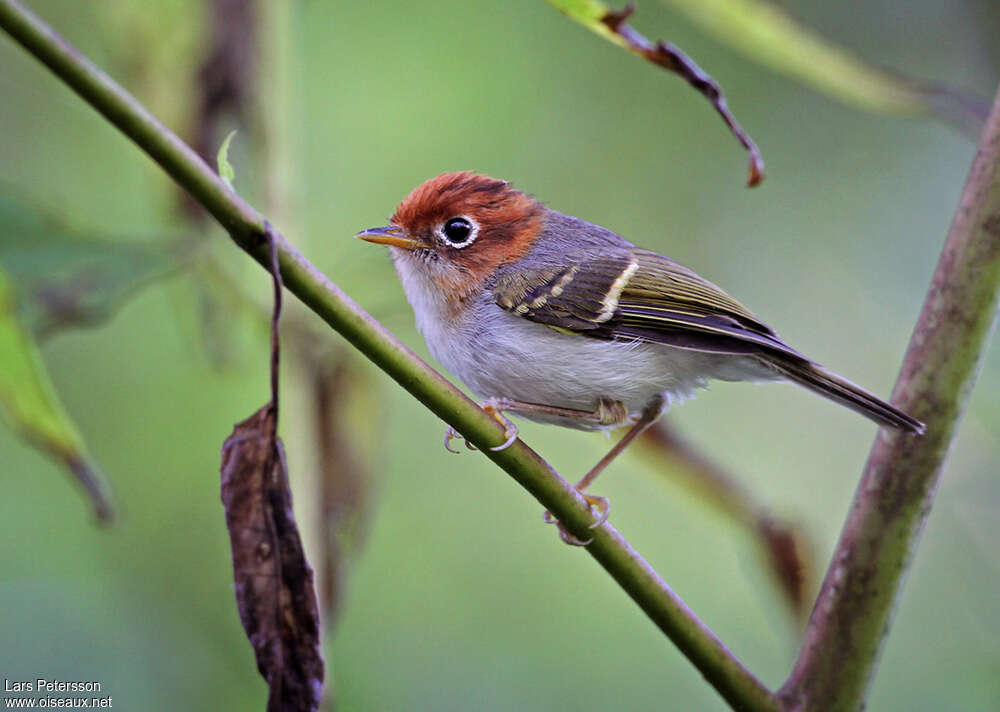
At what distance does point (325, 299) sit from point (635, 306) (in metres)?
1.39

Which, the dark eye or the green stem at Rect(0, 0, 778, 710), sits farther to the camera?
the dark eye

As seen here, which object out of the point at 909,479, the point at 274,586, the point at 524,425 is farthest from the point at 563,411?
the point at 524,425

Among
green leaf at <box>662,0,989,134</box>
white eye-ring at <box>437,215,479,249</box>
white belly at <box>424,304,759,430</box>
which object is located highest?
green leaf at <box>662,0,989,134</box>

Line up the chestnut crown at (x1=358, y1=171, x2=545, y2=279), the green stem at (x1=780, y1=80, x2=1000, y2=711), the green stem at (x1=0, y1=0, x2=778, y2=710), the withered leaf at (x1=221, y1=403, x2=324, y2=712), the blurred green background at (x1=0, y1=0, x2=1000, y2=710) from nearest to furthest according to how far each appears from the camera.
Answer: the green stem at (x1=0, y1=0, x2=778, y2=710), the withered leaf at (x1=221, y1=403, x2=324, y2=712), the green stem at (x1=780, y1=80, x2=1000, y2=711), the chestnut crown at (x1=358, y1=171, x2=545, y2=279), the blurred green background at (x1=0, y1=0, x2=1000, y2=710)

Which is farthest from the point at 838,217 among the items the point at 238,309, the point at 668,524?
the point at 238,309

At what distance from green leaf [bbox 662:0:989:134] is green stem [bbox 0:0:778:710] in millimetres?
1035

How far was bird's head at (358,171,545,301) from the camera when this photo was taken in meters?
2.66

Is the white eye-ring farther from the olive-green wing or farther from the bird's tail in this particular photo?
the bird's tail

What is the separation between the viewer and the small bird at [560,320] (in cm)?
247

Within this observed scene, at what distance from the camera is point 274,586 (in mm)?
1462

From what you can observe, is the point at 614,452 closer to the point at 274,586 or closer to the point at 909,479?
the point at 909,479

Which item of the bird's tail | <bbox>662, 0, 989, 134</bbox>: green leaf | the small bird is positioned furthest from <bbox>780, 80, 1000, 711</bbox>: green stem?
the small bird

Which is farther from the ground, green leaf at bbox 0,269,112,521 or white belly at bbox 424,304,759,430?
white belly at bbox 424,304,759,430

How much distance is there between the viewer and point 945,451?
5.74 ft
